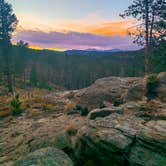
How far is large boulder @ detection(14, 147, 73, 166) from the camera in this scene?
7.79 m

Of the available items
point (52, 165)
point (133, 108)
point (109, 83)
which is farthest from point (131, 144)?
point (109, 83)

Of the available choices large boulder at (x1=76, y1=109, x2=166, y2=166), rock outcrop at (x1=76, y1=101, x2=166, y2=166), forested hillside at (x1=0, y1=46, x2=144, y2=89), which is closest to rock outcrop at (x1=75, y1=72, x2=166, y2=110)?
rock outcrop at (x1=76, y1=101, x2=166, y2=166)

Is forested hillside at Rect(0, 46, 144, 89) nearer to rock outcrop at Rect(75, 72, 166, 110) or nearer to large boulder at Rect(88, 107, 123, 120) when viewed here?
rock outcrop at Rect(75, 72, 166, 110)

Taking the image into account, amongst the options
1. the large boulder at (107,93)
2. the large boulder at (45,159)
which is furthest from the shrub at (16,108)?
the large boulder at (45,159)

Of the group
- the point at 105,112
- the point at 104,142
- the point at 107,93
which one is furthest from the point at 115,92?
the point at 104,142

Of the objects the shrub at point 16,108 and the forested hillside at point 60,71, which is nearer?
the shrub at point 16,108

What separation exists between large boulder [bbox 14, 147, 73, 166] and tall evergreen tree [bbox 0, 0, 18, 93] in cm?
3083

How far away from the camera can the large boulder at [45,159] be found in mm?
7789

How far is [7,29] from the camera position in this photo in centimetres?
3856

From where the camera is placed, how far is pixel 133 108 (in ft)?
42.4

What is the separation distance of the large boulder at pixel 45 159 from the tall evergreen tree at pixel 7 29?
101 ft

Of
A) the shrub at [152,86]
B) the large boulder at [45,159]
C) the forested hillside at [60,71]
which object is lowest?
the forested hillside at [60,71]

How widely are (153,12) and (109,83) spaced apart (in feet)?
30.3

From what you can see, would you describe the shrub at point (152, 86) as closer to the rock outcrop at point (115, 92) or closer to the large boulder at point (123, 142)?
the rock outcrop at point (115, 92)
